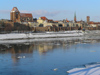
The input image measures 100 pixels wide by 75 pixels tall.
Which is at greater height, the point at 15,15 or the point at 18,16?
the point at 15,15

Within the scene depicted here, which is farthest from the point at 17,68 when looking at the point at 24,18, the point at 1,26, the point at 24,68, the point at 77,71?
the point at 24,18

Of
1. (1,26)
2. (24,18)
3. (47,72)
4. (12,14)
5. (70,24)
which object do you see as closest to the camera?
(47,72)

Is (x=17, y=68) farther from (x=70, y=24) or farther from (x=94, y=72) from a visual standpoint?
(x=70, y=24)

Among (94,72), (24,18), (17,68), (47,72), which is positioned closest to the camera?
(94,72)

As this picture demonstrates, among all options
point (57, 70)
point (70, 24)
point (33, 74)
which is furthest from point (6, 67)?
point (70, 24)

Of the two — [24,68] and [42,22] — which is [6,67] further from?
[42,22]

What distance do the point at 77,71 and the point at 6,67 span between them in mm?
4729

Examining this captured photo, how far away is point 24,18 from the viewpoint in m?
127

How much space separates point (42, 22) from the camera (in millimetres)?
129000

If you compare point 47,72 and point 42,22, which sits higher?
point 42,22

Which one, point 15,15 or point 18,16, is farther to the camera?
point 18,16

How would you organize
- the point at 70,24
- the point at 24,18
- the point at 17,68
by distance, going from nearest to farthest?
the point at 17,68
the point at 24,18
the point at 70,24

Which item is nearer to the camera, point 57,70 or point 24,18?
point 57,70

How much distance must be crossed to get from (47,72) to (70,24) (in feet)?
443
